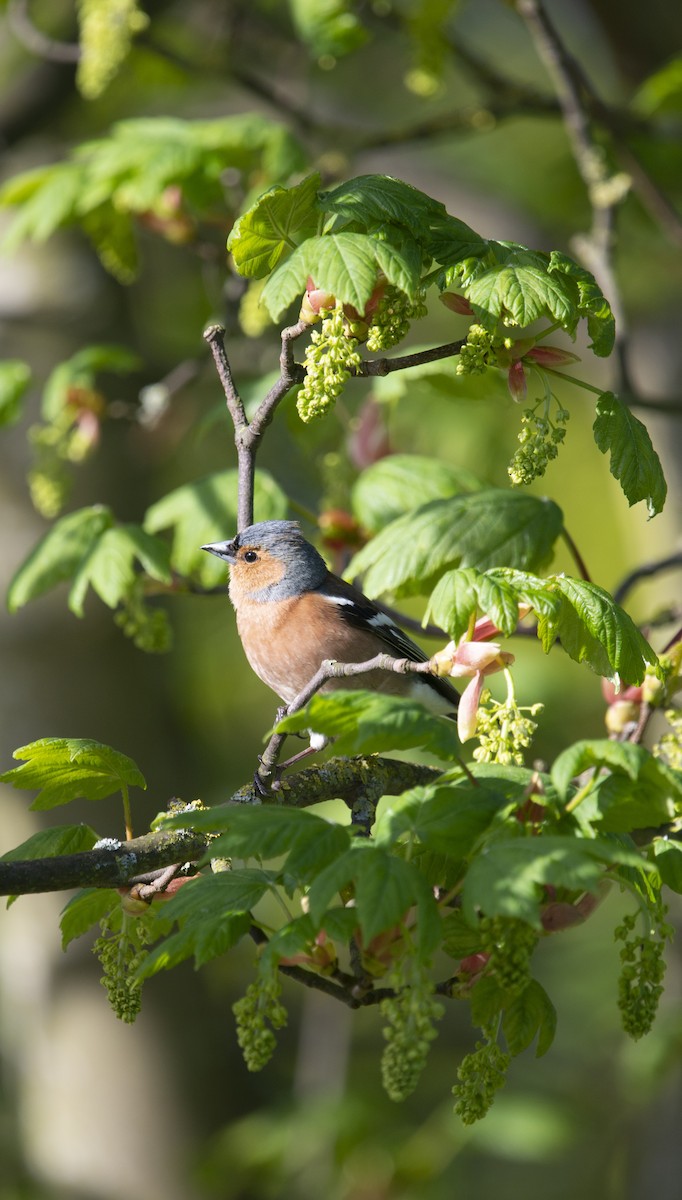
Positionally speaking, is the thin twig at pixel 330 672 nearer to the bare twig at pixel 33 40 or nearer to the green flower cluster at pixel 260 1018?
the green flower cluster at pixel 260 1018

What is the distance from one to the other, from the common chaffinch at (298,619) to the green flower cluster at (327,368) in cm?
140

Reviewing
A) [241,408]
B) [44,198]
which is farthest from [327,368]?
[44,198]

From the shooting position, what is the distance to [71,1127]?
5746 mm

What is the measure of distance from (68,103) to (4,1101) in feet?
20.6

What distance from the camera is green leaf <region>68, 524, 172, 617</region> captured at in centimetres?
361

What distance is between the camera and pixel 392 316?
236 cm

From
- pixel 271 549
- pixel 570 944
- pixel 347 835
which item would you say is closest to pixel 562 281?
pixel 347 835

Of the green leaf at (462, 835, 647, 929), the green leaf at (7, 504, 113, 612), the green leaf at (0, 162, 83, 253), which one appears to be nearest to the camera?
the green leaf at (462, 835, 647, 929)

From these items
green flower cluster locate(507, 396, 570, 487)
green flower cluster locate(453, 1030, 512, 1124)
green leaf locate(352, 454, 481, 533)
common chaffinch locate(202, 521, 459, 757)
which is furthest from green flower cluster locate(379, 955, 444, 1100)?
green leaf locate(352, 454, 481, 533)

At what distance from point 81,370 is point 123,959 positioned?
290 cm

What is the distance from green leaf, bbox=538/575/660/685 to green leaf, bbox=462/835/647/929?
0.60 m

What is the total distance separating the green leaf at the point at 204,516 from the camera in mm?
4004

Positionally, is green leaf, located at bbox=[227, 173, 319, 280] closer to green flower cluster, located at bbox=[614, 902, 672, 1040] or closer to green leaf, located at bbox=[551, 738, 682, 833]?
green leaf, located at bbox=[551, 738, 682, 833]

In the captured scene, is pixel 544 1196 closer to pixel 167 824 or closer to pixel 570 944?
pixel 570 944
